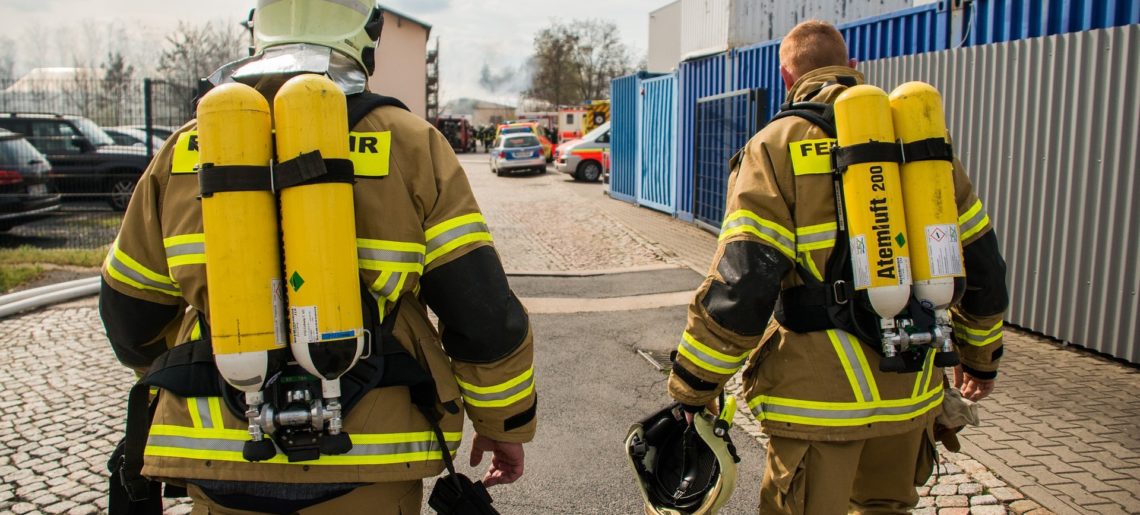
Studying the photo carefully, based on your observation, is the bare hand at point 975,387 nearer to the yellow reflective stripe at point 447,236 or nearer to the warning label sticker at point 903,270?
the warning label sticker at point 903,270

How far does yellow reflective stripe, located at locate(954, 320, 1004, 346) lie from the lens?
9.12 feet

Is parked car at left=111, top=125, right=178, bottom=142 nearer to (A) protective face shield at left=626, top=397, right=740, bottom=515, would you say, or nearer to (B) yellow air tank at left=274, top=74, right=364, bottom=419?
(A) protective face shield at left=626, top=397, right=740, bottom=515

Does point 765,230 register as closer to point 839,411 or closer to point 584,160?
point 839,411

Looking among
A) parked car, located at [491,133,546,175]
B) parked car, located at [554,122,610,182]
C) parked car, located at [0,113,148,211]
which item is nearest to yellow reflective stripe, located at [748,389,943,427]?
parked car, located at [0,113,148,211]

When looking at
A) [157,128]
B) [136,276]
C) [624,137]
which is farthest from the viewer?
[624,137]

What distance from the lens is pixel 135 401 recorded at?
6.80ft

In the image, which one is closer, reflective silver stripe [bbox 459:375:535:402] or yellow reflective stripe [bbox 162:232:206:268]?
yellow reflective stripe [bbox 162:232:206:268]

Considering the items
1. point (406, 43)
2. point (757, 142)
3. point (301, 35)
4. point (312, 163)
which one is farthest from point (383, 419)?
point (406, 43)

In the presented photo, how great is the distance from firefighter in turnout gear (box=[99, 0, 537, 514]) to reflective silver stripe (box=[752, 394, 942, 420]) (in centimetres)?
80

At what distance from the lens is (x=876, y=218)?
2334 mm

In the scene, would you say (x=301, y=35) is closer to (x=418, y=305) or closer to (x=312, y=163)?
(x=312, y=163)

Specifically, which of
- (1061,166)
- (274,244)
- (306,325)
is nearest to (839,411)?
(306,325)

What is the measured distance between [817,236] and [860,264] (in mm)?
166

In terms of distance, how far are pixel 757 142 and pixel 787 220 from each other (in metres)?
0.27
